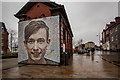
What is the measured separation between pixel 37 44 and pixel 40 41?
0.52 metres

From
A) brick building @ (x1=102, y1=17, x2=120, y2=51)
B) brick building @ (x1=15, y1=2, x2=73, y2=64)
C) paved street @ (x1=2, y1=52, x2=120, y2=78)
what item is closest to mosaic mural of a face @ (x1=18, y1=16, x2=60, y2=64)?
brick building @ (x1=15, y1=2, x2=73, y2=64)

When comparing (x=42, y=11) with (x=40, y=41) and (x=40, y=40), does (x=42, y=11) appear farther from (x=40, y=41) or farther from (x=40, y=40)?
(x=40, y=41)

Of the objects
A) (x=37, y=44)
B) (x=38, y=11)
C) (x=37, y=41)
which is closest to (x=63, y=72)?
(x=37, y=44)

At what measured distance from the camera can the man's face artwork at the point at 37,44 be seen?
9.64m

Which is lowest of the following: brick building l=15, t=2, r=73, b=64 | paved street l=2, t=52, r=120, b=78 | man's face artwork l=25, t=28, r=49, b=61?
paved street l=2, t=52, r=120, b=78

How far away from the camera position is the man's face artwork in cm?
964

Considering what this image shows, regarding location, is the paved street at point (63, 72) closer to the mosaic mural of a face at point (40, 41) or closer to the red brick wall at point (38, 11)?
the mosaic mural of a face at point (40, 41)

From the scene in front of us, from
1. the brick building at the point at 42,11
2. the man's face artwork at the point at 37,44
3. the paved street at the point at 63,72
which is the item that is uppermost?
the brick building at the point at 42,11

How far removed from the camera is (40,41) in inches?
386

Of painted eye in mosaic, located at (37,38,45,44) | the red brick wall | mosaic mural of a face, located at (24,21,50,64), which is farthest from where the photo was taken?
the red brick wall

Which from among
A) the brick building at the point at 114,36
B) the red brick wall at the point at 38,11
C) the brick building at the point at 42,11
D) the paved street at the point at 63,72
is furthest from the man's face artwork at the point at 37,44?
the brick building at the point at 114,36

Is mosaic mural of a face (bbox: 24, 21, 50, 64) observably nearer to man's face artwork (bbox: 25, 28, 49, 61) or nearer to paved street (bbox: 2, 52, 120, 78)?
man's face artwork (bbox: 25, 28, 49, 61)

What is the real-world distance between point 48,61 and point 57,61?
41.2 inches

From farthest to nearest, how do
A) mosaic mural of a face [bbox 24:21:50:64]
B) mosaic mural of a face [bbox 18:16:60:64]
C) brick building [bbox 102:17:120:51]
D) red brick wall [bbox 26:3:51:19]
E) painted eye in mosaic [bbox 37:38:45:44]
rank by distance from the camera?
brick building [bbox 102:17:120:51]
red brick wall [bbox 26:3:51:19]
painted eye in mosaic [bbox 37:38:45:44]
mosaic mural of a face [bbox 24:21:50:64]
mosaic mural of a face [bbox 18:16:60:64]
